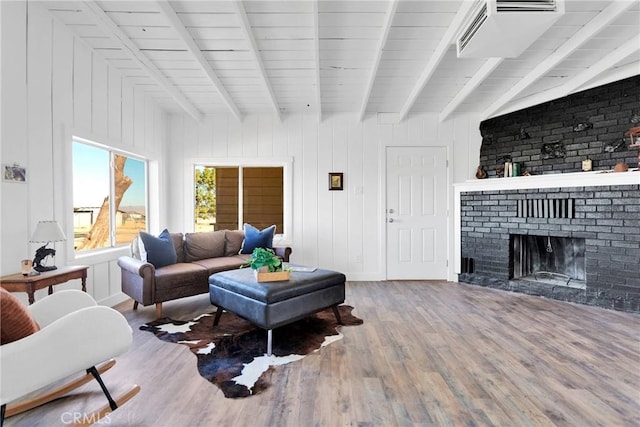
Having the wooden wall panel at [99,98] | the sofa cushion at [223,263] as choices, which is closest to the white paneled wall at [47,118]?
the wooden wall panel at [99,98]

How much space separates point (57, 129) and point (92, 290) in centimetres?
162

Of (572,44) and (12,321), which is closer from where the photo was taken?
(12,321)

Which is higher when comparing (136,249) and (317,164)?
(317,164)

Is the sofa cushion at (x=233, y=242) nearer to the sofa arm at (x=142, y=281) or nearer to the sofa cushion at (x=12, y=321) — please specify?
the sofa arm at (x=142, y=281)

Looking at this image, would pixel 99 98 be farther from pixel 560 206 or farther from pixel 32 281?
pixel 560 206

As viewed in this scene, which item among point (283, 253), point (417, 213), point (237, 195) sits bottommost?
point (283, 253)

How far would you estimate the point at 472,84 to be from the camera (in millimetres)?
3637

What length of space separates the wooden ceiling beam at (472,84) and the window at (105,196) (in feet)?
13.7

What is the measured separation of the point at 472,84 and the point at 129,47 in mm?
3567

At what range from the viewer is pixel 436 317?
10.4 feet

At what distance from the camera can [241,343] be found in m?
2.54

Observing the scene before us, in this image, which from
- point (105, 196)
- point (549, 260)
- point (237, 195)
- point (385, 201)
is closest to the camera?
point (105, 196)

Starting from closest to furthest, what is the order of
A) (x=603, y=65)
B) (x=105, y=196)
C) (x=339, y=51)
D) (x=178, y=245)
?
1. (x=339, y=51)
2. (x=603, y=65)
3. (x=105, y=196)
4. (x=178, y=245)

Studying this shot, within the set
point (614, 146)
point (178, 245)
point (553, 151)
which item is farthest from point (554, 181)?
point (178, 245)
